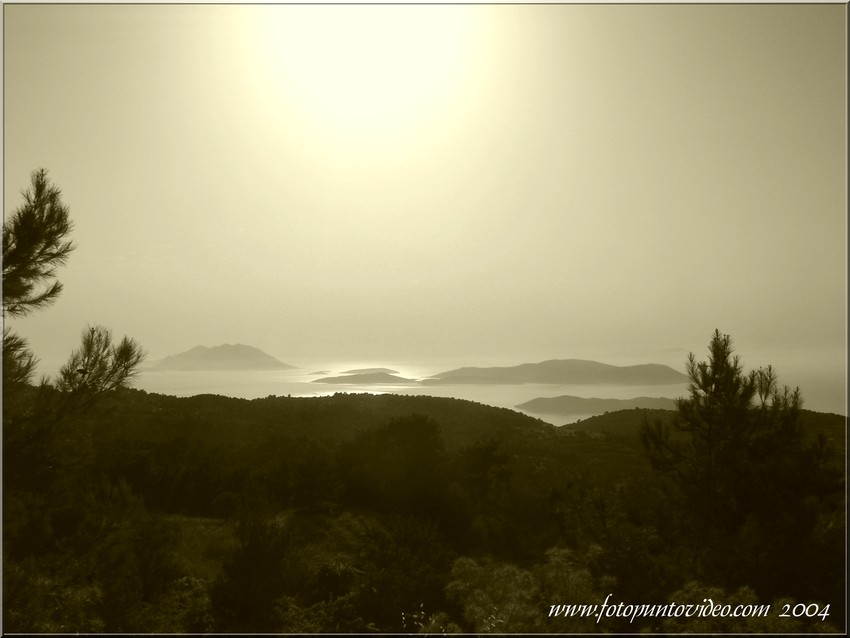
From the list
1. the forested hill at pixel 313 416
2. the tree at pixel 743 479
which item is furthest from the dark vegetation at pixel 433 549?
the forested hill at pixel 313 416

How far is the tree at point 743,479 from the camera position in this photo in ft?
26.4

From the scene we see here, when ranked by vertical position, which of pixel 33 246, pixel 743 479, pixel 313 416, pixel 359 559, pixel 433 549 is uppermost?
pixel 33 246

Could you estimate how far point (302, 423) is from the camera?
3206 cm

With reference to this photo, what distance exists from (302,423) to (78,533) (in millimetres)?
24074

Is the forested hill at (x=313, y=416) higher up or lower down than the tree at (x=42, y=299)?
lower down

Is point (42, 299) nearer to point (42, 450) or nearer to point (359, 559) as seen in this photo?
point (42, 450)

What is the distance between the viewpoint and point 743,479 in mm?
9102

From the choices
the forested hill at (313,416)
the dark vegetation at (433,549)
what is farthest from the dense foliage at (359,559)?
the forested hill at (313,416)

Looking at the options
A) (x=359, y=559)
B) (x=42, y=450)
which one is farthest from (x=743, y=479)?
(x=42, y=450)

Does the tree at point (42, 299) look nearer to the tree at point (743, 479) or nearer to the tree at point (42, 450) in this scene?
the tree at point (42, 450)

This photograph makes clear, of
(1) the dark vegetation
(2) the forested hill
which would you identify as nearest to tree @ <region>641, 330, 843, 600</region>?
(1) the dark vegetation

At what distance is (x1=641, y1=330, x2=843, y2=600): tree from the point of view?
8.04 m

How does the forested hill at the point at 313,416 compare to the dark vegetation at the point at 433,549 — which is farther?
the forested hill at the point at 313,416

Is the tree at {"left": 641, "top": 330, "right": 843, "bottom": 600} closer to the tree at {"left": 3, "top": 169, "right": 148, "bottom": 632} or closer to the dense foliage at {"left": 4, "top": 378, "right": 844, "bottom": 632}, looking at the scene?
the dense foliage at {"left": 4, "top": 378, "right": 844, "bottom": 632}
